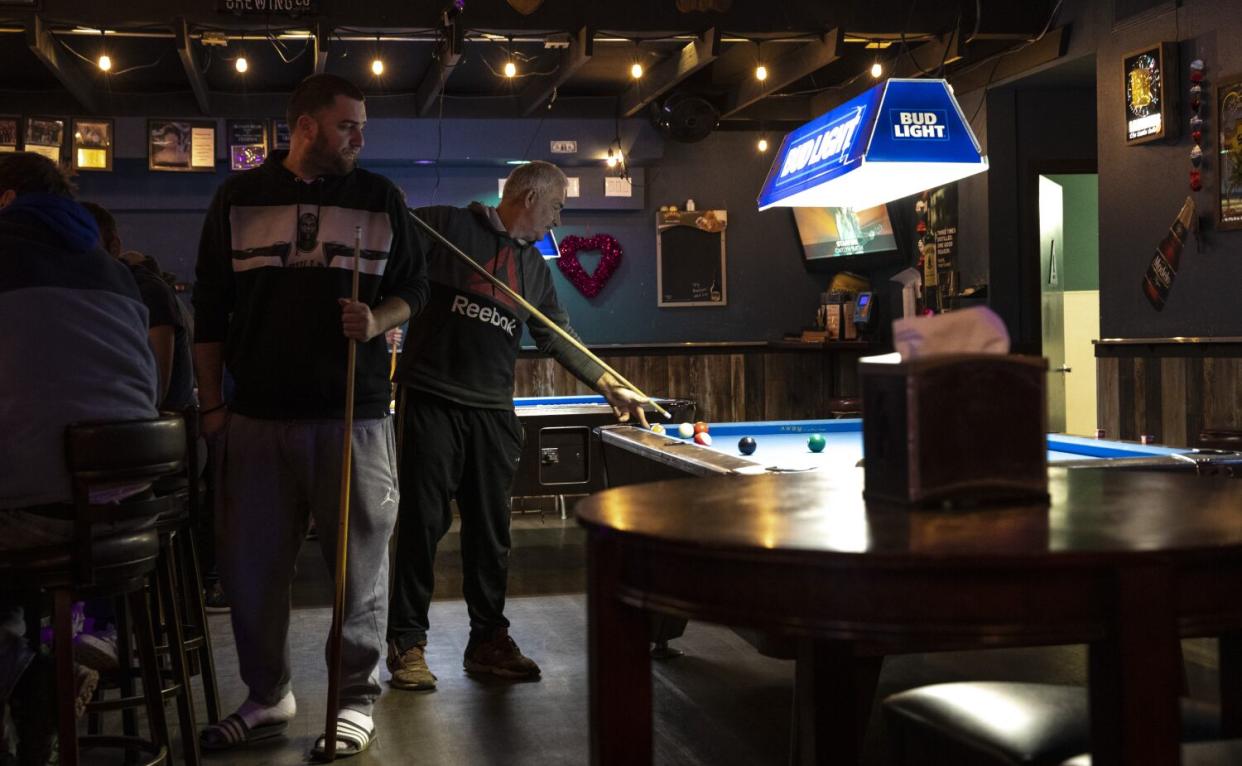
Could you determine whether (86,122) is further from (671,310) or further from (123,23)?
(671,310)

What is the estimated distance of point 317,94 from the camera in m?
3.42

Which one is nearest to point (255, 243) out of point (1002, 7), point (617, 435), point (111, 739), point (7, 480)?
point (7, 480)

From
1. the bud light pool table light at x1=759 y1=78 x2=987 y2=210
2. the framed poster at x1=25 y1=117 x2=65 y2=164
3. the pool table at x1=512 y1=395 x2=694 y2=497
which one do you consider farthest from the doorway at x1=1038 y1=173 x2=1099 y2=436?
the framed poster at x1=25 y1=117 x2=65 y2=164

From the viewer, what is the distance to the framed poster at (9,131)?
9.99m

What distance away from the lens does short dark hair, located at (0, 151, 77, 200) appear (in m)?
3.02

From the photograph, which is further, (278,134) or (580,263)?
(580,263)

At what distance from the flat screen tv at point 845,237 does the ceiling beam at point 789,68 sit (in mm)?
1151

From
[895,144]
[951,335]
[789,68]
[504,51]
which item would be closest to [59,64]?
[504,51]

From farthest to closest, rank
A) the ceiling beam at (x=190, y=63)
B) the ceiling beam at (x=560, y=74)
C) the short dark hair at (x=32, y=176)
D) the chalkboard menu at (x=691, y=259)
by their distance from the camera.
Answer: the chalkboard menu at (x=691, y=259), the ceiling beam at (x=560, y=74), the ceiling beam at (x=190, y=63), the short dark hair at (x=32, y=176)

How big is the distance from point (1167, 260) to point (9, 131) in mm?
8069

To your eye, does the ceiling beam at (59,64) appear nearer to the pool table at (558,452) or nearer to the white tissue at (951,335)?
the pool table at (558,452)

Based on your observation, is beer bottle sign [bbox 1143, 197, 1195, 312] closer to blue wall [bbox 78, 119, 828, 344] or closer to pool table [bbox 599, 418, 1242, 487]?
pool table [bbox 599, 418, 1242, 487]

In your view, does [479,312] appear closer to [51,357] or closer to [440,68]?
[51,357]

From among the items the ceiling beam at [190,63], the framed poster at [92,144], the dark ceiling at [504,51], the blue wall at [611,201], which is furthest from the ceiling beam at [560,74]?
the framed poster at [92,144]
